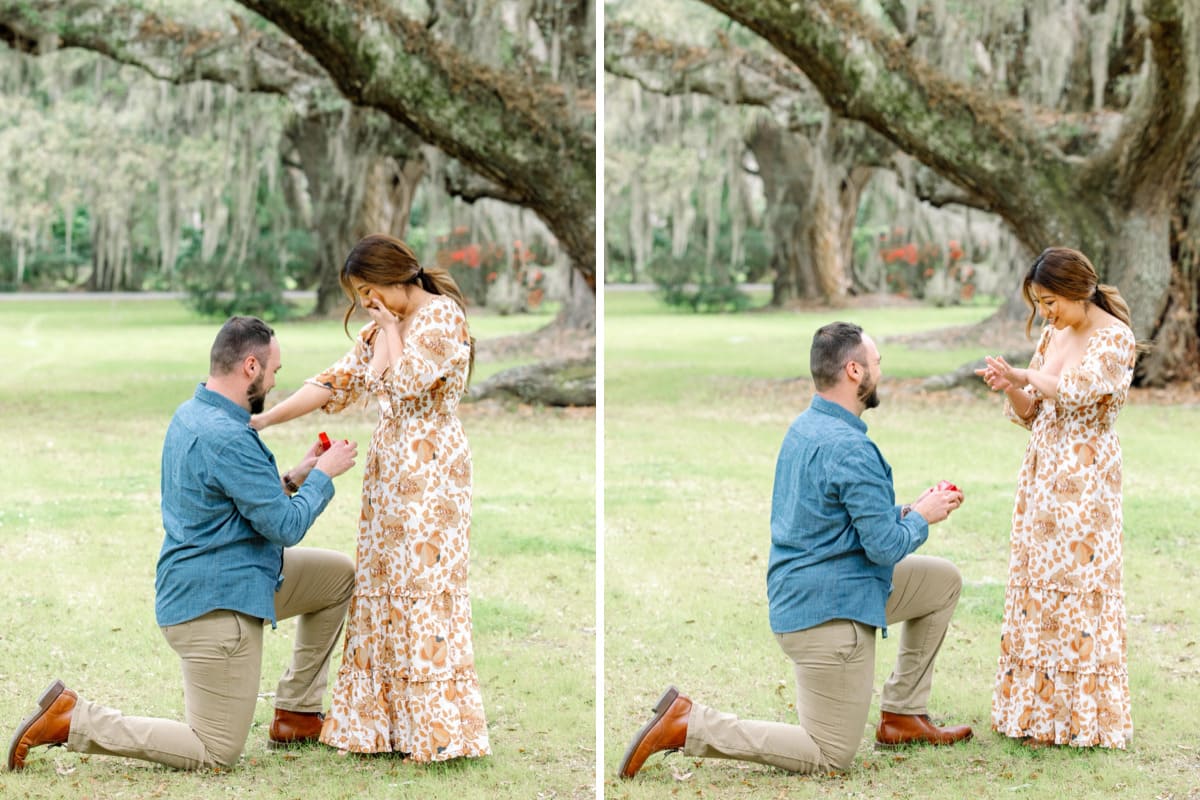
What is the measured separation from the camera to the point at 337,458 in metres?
3.97

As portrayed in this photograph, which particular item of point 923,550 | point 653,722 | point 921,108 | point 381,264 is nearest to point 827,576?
point 653,722

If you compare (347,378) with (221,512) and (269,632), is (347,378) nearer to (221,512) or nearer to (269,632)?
(221,512)

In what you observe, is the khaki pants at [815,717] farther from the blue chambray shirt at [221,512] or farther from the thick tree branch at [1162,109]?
the thick tree branch at [1162,109]

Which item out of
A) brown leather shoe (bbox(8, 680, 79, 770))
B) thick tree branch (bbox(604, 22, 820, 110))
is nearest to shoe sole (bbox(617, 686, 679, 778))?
brown leather shoe (bbox(8, 680, 79, 770))

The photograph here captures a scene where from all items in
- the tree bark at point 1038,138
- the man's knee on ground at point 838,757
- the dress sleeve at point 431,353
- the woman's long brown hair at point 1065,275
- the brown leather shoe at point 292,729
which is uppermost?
the tree bark at point 1038,138

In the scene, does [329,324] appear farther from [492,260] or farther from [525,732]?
[525,732]

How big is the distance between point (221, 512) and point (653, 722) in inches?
48.6

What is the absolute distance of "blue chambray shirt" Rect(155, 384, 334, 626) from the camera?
3805mm

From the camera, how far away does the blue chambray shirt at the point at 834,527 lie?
3760 mm

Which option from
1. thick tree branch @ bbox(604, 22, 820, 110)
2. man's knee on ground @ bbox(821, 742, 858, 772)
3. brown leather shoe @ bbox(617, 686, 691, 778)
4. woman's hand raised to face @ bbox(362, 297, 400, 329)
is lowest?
man's knee on ground @ bbox(821, 742, 858, 772)

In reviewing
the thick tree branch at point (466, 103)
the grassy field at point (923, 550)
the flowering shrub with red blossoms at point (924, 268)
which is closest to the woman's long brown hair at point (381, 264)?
the grassy field at point (923, 550)

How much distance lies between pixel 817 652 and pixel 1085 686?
847mm

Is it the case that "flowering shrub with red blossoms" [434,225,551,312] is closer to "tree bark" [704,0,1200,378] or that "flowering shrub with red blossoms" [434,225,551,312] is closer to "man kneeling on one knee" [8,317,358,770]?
"tree bark" [704,0,1200,378]

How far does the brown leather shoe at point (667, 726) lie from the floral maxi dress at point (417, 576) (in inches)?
18.5
